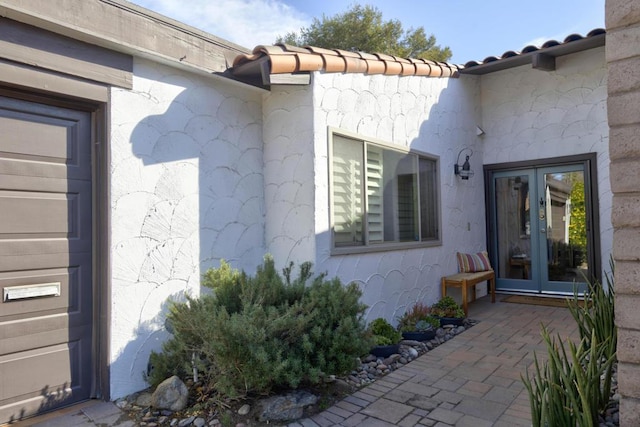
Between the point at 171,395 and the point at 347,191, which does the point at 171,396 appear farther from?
the point at 347,191

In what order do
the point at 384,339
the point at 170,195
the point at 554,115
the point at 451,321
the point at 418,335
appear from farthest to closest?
1. the point at 554,115
2. the point at 451,321
3. the point at 418,335
4. the point at 384,339
5. the point at 170,195

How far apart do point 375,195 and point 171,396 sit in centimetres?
A: 310

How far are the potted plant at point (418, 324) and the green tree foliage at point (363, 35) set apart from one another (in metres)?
9.54

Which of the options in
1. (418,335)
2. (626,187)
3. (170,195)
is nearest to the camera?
(626,187)

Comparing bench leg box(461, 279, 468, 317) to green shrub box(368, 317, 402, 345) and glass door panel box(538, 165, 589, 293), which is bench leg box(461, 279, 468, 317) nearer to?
green shrub box(368, 317, 402, 345)

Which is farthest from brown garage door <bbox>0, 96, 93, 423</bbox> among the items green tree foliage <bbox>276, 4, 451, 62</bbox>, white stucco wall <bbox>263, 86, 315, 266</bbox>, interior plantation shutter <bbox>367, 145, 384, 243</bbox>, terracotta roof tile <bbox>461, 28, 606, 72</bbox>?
green tree foliage <bbox>276, 4, 451, 62</bbox>

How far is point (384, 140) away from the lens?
5.23m

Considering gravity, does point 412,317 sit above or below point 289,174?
below

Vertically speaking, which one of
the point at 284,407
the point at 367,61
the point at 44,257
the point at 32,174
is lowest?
the point at 284,407

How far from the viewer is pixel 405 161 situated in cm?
566

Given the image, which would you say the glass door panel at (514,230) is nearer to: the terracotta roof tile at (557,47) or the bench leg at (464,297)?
the terracotta roof tile at (557,47)

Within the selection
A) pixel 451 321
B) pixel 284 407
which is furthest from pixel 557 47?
pixel 284 407

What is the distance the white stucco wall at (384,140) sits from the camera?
4.25 m

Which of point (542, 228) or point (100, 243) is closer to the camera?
point (100, 243)
